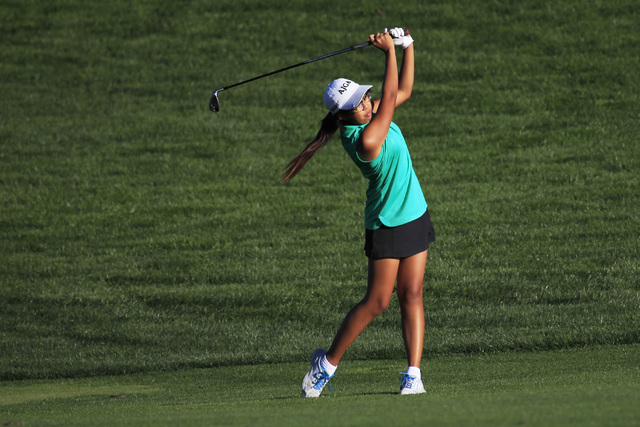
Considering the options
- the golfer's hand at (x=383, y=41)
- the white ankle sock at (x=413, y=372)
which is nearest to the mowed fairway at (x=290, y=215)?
the white ankle sock at (x=413, y=372)

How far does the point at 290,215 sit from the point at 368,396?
10024 millimetres

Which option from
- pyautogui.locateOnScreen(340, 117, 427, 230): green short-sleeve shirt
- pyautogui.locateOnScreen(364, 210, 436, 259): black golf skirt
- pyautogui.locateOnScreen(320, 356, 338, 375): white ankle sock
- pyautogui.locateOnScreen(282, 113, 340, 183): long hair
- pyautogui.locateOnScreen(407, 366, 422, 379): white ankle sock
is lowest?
pyautogui.locateOnScreen(407, 366, 422, 379): white ankle sock

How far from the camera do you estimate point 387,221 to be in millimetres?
5535

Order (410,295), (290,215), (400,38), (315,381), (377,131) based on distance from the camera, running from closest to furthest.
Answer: (377,131), (410,295), (315,381), (400,38), (290,215)

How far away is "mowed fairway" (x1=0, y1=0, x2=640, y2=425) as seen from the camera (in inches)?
278

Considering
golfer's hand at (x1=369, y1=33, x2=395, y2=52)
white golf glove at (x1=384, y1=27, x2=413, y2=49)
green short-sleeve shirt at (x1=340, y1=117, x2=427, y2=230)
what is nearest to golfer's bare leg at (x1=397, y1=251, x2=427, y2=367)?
green short-sleeve shirt at (x1=340, y1=117, x2=427, y2=230)

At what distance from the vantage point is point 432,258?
12.8 meters

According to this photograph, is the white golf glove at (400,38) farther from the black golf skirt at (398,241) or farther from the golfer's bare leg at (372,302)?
the golfer's bare leg at (372,302)

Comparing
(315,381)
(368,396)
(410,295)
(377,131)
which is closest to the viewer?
(377,131)

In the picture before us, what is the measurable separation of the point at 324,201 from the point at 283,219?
109cm

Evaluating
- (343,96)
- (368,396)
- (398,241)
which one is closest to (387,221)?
(398,241)

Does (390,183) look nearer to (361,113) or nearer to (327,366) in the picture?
(361,113)

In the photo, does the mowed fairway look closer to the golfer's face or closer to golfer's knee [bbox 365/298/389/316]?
golfer's knee [bbox 365/298/389/316]

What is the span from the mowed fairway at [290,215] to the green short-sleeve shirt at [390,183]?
1.12 metres
